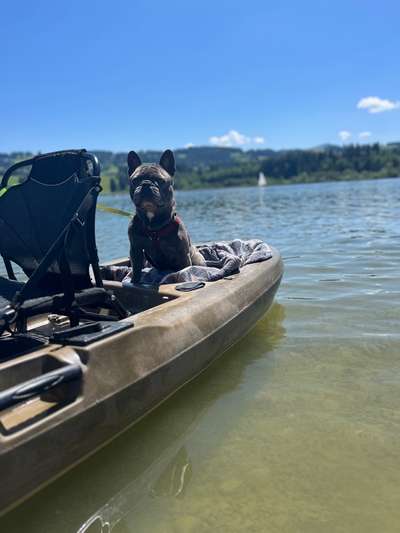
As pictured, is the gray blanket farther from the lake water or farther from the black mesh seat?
the black mesh seat

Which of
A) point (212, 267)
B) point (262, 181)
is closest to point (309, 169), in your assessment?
point (262, 181)

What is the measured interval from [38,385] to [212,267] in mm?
3766

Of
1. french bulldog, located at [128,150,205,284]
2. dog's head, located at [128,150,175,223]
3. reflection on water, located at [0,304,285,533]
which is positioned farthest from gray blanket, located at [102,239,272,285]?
reflection on water, located at [0,304,285,533]

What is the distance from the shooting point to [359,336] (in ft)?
17.0

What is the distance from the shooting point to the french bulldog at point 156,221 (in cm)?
473

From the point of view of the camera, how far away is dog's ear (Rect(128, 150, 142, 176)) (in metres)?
5.01

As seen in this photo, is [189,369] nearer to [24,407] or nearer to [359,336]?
[24,407]

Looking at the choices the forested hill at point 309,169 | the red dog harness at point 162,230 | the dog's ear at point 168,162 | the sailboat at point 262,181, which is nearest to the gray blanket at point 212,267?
the red dog harness at point 162,230

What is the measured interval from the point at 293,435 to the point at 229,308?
57.7 inches

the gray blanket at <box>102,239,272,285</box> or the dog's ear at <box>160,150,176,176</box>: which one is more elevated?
the dog's ear at <box>160,150,176,176</box>

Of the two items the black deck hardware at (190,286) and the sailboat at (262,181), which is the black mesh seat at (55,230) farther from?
the sailboat at (262,181)

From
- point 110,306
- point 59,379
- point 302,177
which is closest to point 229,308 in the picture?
point 110,306

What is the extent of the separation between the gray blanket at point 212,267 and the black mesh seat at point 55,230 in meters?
1.42

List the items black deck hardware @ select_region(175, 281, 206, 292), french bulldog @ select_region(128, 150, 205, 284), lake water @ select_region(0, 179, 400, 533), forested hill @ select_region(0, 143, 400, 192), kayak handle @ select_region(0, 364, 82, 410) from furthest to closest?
forested hill @ select_region(0, 143, 400, 192)
french bulldog @ select_region(128, 150, 205, 284)
black deck hardware @ select_region(175, 281, 206, 292)
lake water @ select_region(0, 179, 400, 533)
kayak handle @ select_region(0, 364, 82, 410)
